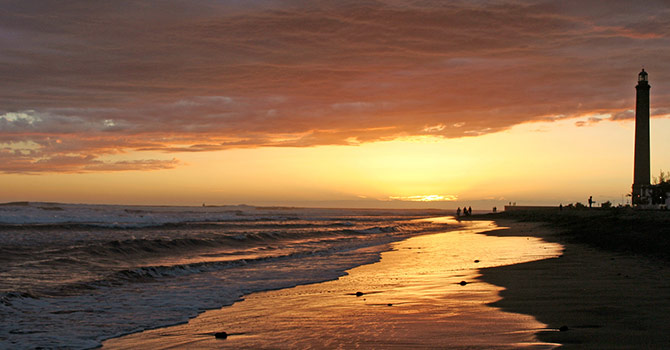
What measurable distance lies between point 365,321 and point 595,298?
393 cm

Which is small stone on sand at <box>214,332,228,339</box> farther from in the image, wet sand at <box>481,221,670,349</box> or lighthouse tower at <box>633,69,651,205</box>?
lighthouse tower at <box>633,69,651,205</box>

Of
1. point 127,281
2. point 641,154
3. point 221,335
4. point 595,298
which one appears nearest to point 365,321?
point 221,335

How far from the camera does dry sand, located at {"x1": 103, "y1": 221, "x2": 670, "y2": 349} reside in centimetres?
675

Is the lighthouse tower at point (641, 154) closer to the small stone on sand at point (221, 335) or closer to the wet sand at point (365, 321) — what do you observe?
the wet sand at point (365, 321)

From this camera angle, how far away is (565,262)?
15344mm

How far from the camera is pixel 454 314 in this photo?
27.8 ft

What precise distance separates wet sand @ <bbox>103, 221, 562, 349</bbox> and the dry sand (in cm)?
1

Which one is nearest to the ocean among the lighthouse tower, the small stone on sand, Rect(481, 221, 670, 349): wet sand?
the small stone on sand


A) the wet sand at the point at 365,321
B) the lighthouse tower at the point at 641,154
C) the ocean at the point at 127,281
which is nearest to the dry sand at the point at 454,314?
the wet sand at the point at 365,321

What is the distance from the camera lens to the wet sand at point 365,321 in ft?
22.6

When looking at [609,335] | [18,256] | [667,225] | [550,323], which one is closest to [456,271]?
[550,323]

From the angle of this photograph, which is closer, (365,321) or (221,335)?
(221,335)

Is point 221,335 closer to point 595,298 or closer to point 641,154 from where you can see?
point 595,298

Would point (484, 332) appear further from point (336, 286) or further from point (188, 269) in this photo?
point (188, 269)
